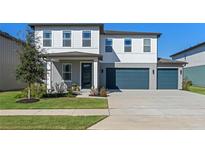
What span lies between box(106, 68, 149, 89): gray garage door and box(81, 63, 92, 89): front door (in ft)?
15.8

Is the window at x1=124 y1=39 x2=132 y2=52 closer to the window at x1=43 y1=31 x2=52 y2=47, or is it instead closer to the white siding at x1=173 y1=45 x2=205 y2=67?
the window at x1=43 y1=31 x2=52 y2=47

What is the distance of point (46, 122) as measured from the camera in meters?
9.26

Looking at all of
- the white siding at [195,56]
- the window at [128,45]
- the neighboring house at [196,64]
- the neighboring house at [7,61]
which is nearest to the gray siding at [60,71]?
the neighboring house at [7,61]

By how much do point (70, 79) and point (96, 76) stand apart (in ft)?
10.0

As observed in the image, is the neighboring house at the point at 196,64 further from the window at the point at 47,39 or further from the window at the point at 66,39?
the window at the point at 47,39

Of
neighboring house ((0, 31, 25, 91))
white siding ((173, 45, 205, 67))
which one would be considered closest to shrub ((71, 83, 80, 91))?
neighboring house ((0, 31, 25, 91))

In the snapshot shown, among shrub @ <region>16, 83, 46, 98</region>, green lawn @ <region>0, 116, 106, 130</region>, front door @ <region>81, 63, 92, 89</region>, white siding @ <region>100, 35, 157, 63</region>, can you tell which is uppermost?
white siding @ <region>100, 35, 157, 63</region>

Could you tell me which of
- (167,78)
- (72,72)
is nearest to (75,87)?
(72,72)

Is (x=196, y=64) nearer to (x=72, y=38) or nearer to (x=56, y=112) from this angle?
(x=72, y=38)

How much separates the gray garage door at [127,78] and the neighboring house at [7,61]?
961 centimetres

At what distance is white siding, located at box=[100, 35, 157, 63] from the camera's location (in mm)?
27406
